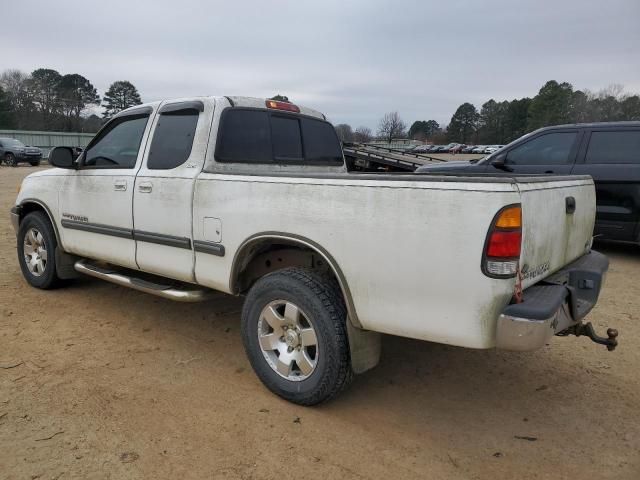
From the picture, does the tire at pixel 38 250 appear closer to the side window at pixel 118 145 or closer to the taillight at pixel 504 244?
the side window at pixel 118 145

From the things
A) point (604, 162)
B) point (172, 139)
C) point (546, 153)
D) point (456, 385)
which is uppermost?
point (172, 139)

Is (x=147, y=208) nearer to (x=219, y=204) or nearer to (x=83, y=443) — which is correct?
(x=219, y=204)

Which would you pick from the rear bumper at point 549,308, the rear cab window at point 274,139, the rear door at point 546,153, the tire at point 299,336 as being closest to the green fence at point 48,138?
the rear door at point 546,153

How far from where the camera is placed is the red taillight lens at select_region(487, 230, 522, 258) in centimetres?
228

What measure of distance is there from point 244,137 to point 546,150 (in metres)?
5.29

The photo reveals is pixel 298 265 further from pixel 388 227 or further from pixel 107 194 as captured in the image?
pixel 107 194

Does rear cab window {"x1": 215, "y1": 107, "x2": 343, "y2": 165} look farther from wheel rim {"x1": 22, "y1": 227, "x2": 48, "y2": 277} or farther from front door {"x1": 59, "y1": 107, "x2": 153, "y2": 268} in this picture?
wheel rim {"x1": 22, "y1": 227, "x2": 48, "y2": 277}

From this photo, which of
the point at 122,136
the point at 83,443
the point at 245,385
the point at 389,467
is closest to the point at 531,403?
the point at 389,467

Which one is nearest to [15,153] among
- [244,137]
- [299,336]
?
[244,137]

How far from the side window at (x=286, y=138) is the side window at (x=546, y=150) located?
14.9 ft

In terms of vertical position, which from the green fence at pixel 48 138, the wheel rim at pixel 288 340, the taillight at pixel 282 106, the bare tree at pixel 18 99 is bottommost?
the wheel rim at pixel 288 340

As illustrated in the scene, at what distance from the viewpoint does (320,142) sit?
14.9ft

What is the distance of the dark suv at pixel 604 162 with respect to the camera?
661 centimetres

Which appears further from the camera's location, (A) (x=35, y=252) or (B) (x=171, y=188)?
(A) (x=35, y=252)
